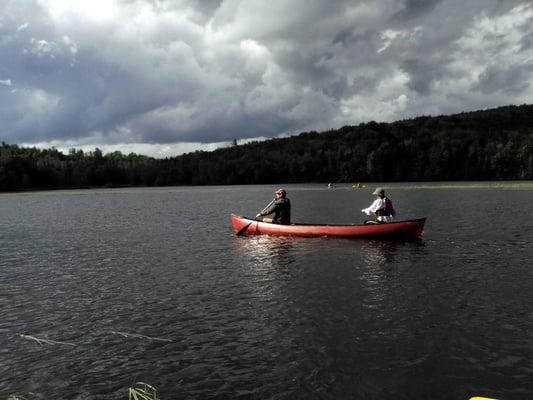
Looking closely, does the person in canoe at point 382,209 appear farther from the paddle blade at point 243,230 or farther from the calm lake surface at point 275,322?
the paddle blade at point 243,230

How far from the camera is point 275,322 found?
13672 mm

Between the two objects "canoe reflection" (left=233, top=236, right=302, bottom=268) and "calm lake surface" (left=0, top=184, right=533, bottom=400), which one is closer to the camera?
"calm lake surface" (left=0, top=184, right=533, bottom=400)

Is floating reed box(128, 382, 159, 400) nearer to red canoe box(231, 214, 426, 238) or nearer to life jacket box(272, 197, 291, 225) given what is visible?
red canoe box(231, 214, 426, 238)

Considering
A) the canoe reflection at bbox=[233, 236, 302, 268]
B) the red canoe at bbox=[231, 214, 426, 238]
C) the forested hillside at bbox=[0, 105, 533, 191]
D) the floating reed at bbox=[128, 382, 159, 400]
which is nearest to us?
the floating reed at bbox=[128, 382, 159, 400]

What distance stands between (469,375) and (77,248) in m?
24.7

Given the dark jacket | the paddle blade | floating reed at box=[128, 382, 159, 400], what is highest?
the dark jacket

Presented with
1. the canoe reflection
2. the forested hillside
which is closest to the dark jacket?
the canoe reflection

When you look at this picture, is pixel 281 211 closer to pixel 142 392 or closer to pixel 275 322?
pixel 275 322

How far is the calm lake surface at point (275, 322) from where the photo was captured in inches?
395

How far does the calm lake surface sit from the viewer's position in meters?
10.0

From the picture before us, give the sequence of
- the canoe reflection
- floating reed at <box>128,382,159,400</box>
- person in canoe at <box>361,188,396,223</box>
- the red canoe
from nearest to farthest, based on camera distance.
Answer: floating reed at <box>128,382,159,400</box>
the canoe reflection
the red canoe
person in canoe at <box>361,188,396,223</box>

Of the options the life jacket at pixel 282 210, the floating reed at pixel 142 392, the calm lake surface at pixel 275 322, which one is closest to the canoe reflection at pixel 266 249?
the calm lake surface at pixel 275 322

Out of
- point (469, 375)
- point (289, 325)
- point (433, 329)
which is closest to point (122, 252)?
point (289, 325)

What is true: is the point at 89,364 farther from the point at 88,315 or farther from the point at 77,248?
the point at 77,248
